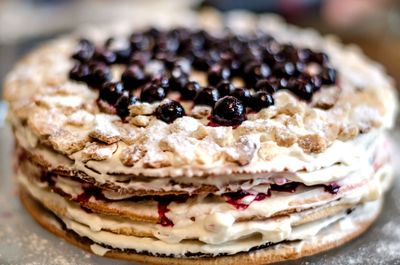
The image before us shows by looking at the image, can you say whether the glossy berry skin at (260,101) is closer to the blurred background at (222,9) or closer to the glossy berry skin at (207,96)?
the glossy berry skin at (207,96)

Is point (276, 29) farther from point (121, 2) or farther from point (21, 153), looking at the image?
point (121, 2)

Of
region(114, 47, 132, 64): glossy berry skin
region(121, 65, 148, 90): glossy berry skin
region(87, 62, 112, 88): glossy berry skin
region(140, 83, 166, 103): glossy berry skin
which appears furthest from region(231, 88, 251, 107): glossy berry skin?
region(114, 47, 132, 64): glossy berry skin

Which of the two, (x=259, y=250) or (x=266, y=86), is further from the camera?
(x=266, y=86)

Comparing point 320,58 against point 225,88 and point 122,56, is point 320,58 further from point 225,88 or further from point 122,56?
point 122,56

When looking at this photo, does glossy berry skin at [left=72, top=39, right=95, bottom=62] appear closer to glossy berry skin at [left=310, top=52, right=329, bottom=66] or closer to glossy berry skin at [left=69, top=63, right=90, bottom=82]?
glossy berry skin at [left=69, top=63, right=90, bottom=82]

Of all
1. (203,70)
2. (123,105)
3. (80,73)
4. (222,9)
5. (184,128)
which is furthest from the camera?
(222,9)

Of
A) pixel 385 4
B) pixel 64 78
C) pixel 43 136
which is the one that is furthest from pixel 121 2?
pixel 43 136

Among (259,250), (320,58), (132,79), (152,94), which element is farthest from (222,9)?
(259,250)
